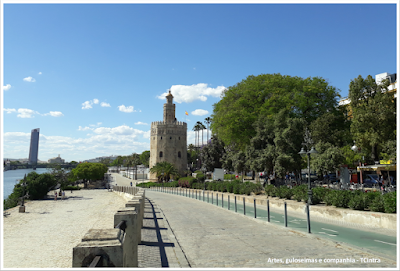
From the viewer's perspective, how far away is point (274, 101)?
99.4ft

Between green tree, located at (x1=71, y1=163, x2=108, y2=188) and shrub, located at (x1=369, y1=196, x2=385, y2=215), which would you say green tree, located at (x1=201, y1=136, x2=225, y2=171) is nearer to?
green tree, located at (x1=71, y1=163, x2=108, y2=188)

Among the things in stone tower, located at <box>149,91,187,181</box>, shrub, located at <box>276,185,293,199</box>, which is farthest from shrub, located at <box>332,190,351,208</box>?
stone tower, located at <box>149,91,187,181</box>

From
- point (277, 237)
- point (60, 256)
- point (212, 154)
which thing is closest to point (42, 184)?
point (212, 154)

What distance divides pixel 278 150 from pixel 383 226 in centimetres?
1442

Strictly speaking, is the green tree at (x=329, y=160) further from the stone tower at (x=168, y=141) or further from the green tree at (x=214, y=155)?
the stone tower at (x=168, y=141)

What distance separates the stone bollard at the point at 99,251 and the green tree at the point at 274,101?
2763 centimetres

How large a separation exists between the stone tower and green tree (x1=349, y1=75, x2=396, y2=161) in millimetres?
61969

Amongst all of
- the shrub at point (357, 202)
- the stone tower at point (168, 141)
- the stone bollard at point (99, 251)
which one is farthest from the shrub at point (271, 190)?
the stone tower at point (168, 141)

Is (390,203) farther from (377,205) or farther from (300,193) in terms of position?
(300,193)

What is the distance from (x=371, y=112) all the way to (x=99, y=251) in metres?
26.1

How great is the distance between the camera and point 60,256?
39.8 feet

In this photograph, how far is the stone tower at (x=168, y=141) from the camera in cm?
8256

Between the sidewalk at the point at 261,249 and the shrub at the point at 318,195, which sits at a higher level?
the shrub at the point at 318,195

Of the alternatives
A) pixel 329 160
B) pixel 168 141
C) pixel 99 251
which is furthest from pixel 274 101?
pixel 168 141
